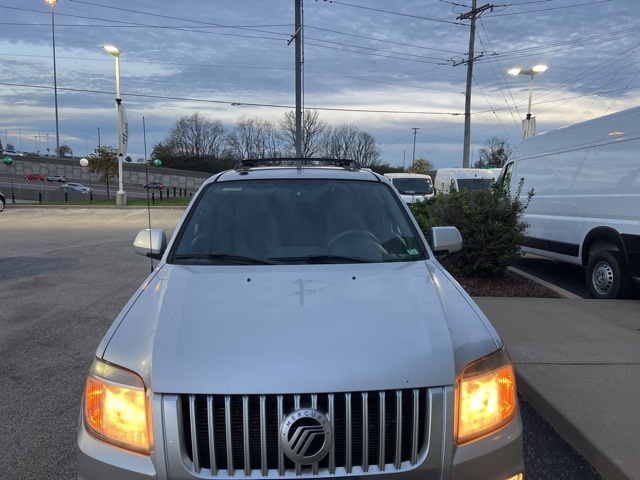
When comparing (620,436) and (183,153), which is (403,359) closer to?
(620,436)

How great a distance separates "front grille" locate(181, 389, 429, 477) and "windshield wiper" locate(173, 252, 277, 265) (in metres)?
1.27

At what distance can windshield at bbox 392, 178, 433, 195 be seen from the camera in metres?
19.1

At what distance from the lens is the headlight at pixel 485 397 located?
2.05m

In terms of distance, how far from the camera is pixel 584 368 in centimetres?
452

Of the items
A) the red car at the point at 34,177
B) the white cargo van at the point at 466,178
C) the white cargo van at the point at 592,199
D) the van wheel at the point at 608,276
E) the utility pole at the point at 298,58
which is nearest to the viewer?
the white cargo van at the point at 592,199

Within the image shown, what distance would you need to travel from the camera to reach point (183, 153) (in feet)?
287

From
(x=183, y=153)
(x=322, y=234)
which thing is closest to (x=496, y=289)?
(x=322, y=234)

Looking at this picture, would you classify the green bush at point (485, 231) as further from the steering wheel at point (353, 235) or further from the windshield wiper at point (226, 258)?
the windshield wiper at point (226, 258)

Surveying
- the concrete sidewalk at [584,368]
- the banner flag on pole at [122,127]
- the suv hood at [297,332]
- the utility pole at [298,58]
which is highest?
the utility pole at [298,58]

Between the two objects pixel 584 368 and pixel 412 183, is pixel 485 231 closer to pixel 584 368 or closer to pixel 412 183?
pixel 584 368

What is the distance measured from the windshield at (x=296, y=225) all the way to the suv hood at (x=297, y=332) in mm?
380

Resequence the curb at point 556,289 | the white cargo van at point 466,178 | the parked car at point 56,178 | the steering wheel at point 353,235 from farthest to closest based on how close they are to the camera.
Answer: the parked car at point 56,178, the white cargo van at point 466,178, the curb at point 556,289, the steering wheel at point 353,235

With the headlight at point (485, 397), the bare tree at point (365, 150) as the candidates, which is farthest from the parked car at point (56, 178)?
the headlight at point (485, 397)

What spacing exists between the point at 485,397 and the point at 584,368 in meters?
2.91
